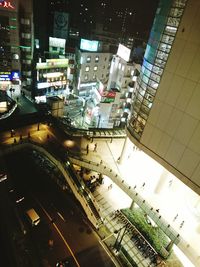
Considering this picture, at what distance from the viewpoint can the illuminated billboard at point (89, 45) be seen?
57.6 metres

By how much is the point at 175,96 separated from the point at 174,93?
38 cm

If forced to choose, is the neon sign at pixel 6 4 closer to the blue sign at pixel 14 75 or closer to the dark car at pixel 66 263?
the blue sign at pixel 14 75

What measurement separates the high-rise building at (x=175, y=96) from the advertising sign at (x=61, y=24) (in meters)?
41.9

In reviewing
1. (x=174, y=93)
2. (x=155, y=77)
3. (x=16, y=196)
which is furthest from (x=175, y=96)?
(x=16, y=196)

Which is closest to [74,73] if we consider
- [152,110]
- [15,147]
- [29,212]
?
[15,147]

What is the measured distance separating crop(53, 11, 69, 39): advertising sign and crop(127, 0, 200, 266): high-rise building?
138 feet

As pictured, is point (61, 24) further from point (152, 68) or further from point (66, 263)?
point (66, 263)

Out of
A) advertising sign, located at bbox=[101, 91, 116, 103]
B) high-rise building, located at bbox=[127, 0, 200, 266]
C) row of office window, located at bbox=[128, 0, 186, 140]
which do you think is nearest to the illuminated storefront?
advertising sign, located at bbox=[101, 91, 116, 103]

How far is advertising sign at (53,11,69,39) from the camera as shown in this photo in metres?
60.0

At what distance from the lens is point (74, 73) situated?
65.6 metres

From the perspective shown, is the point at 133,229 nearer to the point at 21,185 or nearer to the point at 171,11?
the point at 21,185

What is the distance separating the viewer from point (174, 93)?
24922mm

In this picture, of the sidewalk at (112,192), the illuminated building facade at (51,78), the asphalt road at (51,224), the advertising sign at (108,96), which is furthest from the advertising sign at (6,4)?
the sidewalk at (112,192)

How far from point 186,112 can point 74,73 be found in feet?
157
